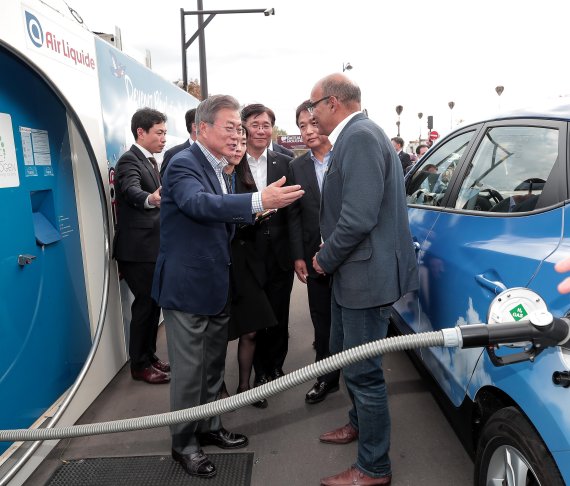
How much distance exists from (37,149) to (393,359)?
3.06 metres

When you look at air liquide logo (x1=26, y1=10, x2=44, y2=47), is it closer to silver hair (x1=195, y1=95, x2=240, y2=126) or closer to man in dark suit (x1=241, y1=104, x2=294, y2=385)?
silver hair (x1=195, y1=95, x2=240, y2=126)

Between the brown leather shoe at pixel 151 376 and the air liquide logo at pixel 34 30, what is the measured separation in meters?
2.37

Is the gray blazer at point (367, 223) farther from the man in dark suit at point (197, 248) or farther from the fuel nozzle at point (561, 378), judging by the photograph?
the fuel nozzle at point (561, 378)

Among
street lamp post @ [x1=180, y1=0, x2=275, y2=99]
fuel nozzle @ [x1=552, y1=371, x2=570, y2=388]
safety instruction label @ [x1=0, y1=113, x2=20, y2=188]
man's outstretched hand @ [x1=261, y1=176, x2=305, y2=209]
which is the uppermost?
street lamp post @ [x1=180, y1=0, x2=275, y2=99]

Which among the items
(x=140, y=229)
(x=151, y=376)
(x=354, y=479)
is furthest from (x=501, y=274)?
(x=151, y=376)

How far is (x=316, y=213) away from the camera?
3.35 meters

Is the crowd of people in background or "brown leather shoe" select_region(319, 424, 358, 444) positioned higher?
the crowd of people in background

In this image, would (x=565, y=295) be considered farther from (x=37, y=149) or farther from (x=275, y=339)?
(x=37, y=149)

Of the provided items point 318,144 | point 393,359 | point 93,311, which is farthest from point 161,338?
point 318,144

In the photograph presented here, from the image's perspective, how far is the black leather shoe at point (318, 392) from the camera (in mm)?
3480

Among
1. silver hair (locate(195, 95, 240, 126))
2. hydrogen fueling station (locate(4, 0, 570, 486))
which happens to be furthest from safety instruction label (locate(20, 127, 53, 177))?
silver hair (locate(195, 95, 240, 126))

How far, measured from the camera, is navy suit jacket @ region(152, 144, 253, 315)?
2428 millimetres

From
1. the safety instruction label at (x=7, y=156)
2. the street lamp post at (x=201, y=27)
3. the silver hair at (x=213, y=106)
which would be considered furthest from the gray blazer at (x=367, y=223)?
the street lamp post at (x=201, y=27)

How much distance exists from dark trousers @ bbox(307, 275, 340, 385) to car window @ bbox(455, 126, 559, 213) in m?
1.07
